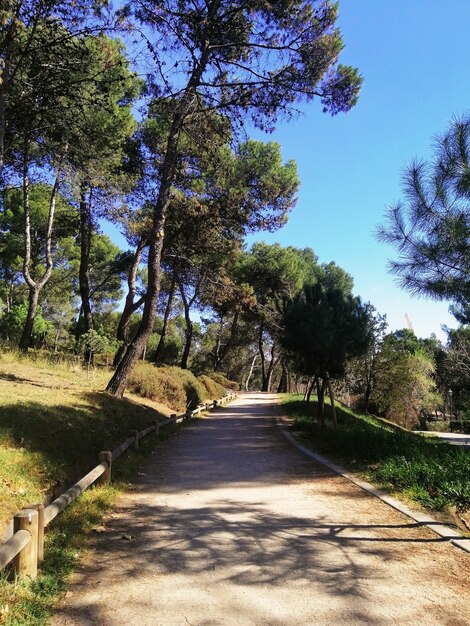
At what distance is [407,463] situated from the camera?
729 cm

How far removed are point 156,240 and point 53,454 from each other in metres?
7.46

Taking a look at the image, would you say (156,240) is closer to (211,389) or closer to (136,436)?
(136,436)

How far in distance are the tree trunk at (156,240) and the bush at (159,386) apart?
3.32 metres

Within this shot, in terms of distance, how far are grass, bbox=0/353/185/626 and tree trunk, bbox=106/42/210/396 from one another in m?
0.82

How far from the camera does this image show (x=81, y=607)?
333 centimetres

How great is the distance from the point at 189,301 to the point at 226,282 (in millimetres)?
17375

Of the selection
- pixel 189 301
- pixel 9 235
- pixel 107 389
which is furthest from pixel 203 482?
pixel 189 301

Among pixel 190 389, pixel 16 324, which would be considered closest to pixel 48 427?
pixel 190 389

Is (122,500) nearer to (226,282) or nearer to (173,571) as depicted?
(173,571)

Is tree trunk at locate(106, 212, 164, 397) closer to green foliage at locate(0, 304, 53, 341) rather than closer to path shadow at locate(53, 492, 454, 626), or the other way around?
path shadow at locate(53, 492, 454, 626)

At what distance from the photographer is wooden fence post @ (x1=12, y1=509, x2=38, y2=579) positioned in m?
3.49

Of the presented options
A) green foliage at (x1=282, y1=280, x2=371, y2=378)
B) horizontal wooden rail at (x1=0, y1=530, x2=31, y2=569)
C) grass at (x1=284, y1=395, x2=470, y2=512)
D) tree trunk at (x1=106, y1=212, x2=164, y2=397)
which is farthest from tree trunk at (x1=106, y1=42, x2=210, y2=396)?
horizontal wooden rail at (x1=0, y1=530, x2=31, y2=569)

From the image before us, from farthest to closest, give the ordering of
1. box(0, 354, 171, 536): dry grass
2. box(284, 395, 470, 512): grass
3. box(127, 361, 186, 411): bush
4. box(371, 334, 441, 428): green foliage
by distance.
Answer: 1. box(371, 334, 441, 428): green foliage
2. box(127, 361, 186, 411): bush
3. box(284, 395, 470, 512): grass
4. box(0, 354, 171, 536): dry grass

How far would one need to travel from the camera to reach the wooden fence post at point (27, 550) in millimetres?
3488
